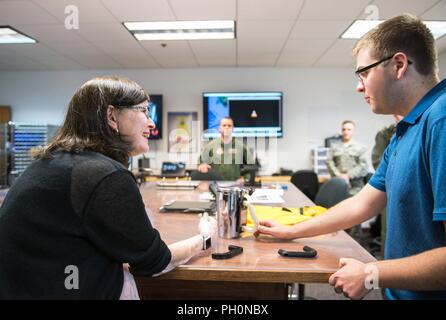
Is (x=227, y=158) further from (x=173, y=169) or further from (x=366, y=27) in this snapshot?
(x=366, y=27)

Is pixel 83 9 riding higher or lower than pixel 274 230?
higher

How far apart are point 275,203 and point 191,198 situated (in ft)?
1.70

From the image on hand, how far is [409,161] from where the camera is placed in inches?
30.9

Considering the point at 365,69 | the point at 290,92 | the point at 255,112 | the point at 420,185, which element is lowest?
the point at 420,185

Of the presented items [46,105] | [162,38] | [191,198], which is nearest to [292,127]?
[162,38]

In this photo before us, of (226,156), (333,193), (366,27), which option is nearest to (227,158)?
(226,156)

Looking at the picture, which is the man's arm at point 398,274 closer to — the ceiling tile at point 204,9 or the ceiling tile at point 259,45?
the ceiling tile at point 204,9

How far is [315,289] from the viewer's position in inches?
109

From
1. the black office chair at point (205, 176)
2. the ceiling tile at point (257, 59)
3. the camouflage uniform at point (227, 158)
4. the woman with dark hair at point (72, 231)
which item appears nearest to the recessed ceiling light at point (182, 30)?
the ceiling tile at point (257, 59)

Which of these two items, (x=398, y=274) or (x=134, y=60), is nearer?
(x=398, y=274)

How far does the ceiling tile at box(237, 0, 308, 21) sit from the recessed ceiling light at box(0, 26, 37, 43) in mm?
2505

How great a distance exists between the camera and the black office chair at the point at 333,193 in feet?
8.22

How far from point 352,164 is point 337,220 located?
10.7 ft
